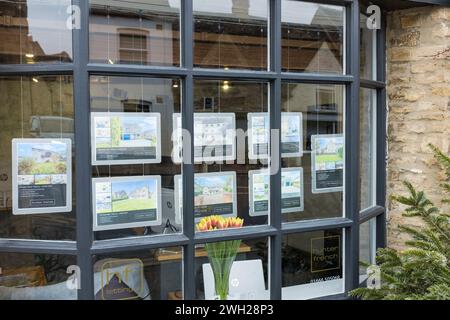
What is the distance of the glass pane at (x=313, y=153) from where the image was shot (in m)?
4.00

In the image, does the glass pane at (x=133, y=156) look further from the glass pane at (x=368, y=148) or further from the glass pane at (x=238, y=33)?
the glass pane at (x=368, y=148)

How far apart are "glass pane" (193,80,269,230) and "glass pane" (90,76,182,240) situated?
20 cm

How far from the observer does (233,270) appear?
12.8ft

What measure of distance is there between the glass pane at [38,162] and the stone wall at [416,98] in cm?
294

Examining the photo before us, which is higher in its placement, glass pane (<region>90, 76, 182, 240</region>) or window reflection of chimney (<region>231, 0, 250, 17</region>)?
window reflection of chimney (<region>231, 0, 250, 17</region>)

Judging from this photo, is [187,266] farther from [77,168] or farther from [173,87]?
[173,87]

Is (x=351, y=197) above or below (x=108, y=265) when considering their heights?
above

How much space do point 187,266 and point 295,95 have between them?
1.56 metres

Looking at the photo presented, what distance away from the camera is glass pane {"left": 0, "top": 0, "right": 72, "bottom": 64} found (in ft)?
10.8

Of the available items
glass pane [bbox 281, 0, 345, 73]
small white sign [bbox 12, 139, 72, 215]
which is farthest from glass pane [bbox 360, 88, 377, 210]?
small white sign [bbox 12, 139, 72, 215]

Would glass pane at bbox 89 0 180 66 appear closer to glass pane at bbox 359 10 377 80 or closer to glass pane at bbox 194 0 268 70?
glass pane at bbox 194 0 268 70

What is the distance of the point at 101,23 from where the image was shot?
3.38 m

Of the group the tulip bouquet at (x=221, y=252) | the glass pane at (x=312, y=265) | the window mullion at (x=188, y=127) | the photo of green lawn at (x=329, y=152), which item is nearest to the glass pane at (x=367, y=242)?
the glass pane at (x=312, y=265)

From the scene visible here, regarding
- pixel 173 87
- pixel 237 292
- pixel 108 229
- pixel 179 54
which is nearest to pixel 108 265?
pixel 108 229
